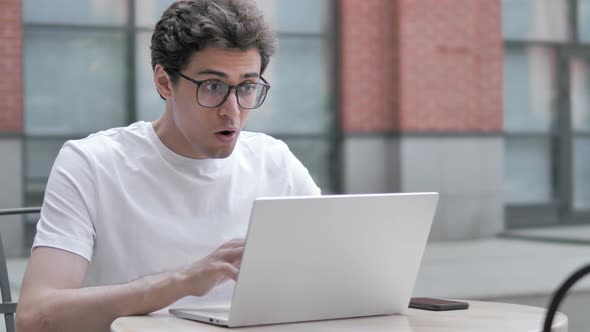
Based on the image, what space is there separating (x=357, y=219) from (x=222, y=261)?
31 cm

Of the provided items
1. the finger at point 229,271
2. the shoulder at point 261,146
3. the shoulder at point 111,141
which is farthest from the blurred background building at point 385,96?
the finger at point 229,271

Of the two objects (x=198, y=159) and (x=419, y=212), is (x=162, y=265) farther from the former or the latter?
(x=419, y=212)

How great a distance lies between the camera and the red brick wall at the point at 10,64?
842 centimetres

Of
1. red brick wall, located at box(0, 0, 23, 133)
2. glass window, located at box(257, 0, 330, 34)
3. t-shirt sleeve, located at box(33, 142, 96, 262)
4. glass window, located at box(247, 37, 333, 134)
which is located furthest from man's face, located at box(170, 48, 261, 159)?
glass window, located at box(257, 0, 330, 34)

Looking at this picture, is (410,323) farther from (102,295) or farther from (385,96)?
(385,96)

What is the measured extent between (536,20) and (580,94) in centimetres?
110

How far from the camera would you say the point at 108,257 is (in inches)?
98.7

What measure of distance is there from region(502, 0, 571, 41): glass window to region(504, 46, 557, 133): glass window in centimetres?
17

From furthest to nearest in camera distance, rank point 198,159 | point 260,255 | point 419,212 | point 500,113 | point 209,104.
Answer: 1. point 500,113
2. point 198,159
3. point 209,104
4. point 419,212
5. point 260,255

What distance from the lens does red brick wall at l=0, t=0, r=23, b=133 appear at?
27.6 feet

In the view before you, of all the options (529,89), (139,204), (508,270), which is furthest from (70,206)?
(529,89)

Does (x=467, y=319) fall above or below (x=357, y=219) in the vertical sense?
below

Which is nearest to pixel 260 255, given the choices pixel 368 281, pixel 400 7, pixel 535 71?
pixel 368 281

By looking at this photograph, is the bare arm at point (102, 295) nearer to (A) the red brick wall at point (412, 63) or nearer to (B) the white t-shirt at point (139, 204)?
(B) the white t-shirt at point (139, 204)
